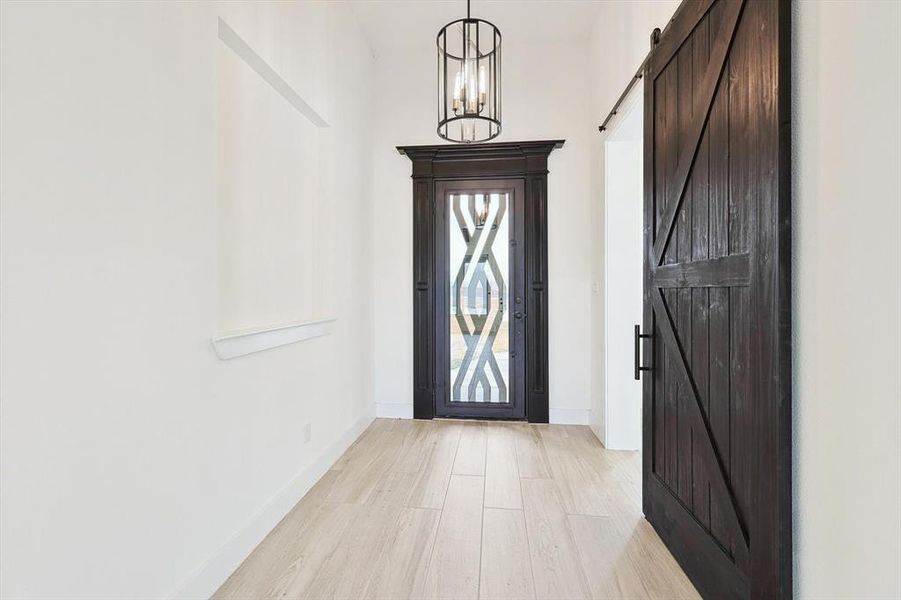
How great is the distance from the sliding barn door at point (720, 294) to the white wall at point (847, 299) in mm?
45

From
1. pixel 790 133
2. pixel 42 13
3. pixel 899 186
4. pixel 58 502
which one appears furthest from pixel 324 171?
pixel 899 186

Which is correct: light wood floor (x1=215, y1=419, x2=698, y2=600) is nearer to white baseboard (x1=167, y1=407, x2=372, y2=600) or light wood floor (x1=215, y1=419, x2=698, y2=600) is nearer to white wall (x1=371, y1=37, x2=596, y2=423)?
white baseboard (x1=167, y1=407, x2=372, y2=600)

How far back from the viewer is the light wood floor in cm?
185

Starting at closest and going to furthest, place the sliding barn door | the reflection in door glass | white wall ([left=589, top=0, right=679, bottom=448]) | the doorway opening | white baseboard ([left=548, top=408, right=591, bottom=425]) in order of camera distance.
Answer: the sliding barn door
white wall ([left=589, top=0, right=679, bottom=448])
the doorway opening
white baseboard ([left=548, top=408, right=591, bottom=425])
the reflection in door glass

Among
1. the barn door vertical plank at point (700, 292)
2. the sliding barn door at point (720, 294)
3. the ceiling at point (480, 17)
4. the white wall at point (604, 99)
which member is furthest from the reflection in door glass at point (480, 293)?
the barn door vertical plank at point (700, 292)

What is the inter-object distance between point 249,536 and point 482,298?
9.07 ft

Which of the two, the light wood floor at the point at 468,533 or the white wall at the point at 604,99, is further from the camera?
the white wall at the point at 604,99

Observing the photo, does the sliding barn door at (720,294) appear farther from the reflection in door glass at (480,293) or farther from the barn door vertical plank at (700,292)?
the reflection in door glass at (480,293)

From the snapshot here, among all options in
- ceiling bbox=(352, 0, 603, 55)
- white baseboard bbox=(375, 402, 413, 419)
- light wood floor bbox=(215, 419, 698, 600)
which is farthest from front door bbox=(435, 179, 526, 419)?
ceiling bbox=(352, 0, 603, 55)

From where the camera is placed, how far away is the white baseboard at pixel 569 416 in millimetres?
4164

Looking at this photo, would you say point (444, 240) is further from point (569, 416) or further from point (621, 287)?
point (569, 416)

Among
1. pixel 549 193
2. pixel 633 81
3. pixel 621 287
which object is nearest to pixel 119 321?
pixel 633 81

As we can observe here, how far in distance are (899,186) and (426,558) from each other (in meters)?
2.07

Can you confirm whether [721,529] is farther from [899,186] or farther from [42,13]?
[42,13]
